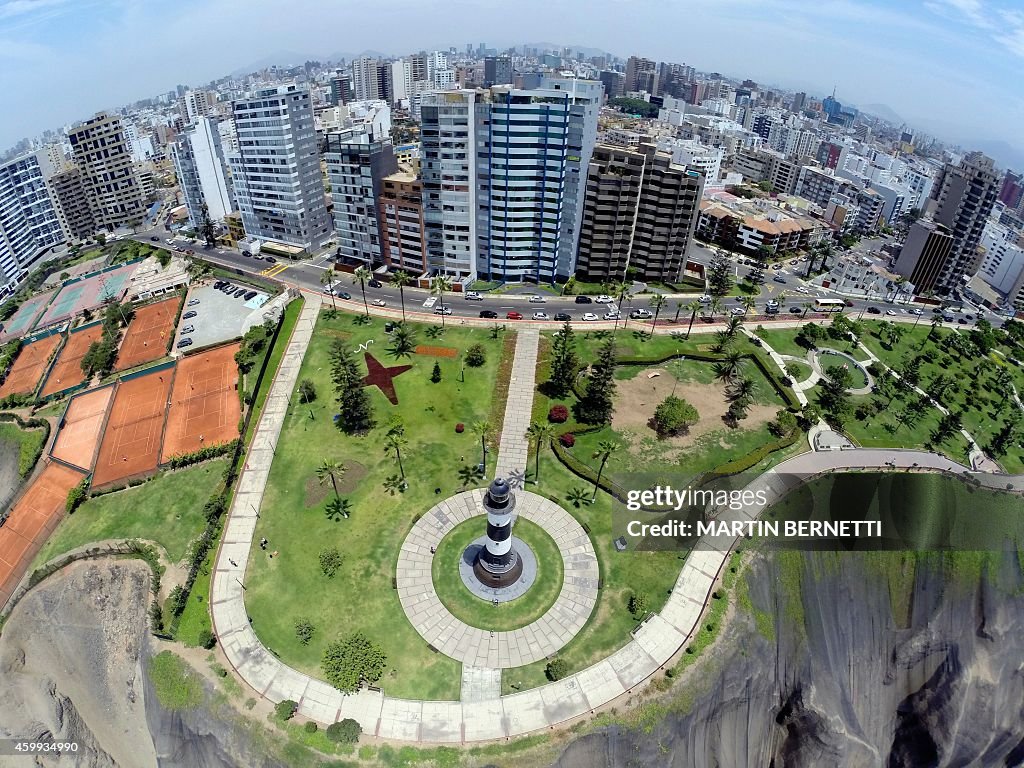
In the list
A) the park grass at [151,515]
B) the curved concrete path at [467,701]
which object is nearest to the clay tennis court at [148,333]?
the park grass at [151,515]

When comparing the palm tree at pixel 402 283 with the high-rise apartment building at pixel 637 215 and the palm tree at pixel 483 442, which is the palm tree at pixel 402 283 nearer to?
the palm tree at pixel 483 442

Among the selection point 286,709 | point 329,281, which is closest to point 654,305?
point 329,281

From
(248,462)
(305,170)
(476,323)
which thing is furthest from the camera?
(305,170)

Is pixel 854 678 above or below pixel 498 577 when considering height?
below

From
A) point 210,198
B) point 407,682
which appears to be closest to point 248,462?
point 407,682

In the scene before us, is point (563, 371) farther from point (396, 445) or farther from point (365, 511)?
point (365, 511)

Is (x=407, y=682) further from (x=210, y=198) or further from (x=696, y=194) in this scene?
(x=210, y=198)
